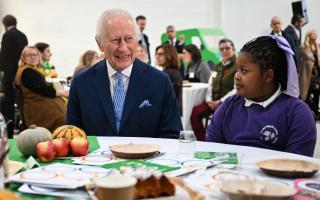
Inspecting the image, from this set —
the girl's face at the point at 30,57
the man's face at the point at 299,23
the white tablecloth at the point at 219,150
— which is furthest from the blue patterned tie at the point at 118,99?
the man's face at the point at 299,23

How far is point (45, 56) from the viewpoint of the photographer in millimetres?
8219

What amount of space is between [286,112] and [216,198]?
3.08ft

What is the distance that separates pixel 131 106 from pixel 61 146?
27.0 inches

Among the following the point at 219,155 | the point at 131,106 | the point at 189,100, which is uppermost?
the point at 131,106

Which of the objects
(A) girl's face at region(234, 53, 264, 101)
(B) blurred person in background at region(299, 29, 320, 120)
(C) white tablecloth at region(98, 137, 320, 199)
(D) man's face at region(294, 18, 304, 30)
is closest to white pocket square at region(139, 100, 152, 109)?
(C) white tablecloth at region(98, 137, 320, 199)

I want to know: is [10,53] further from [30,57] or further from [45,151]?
[45,151]

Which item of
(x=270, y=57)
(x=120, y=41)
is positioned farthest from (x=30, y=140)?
(x=270, y=57)

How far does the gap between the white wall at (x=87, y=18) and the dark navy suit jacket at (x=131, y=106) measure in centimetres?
938

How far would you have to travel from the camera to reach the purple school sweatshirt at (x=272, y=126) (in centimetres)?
196

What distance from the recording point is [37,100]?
486 cm

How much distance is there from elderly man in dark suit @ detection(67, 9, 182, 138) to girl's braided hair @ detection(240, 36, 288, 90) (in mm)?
510

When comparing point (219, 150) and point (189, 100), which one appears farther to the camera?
point (189, 100)

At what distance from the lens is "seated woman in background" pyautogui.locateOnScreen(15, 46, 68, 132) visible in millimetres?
4797

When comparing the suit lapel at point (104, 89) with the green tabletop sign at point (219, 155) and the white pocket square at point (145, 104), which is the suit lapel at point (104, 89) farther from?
the green tabletop sign at point (219, 155)
